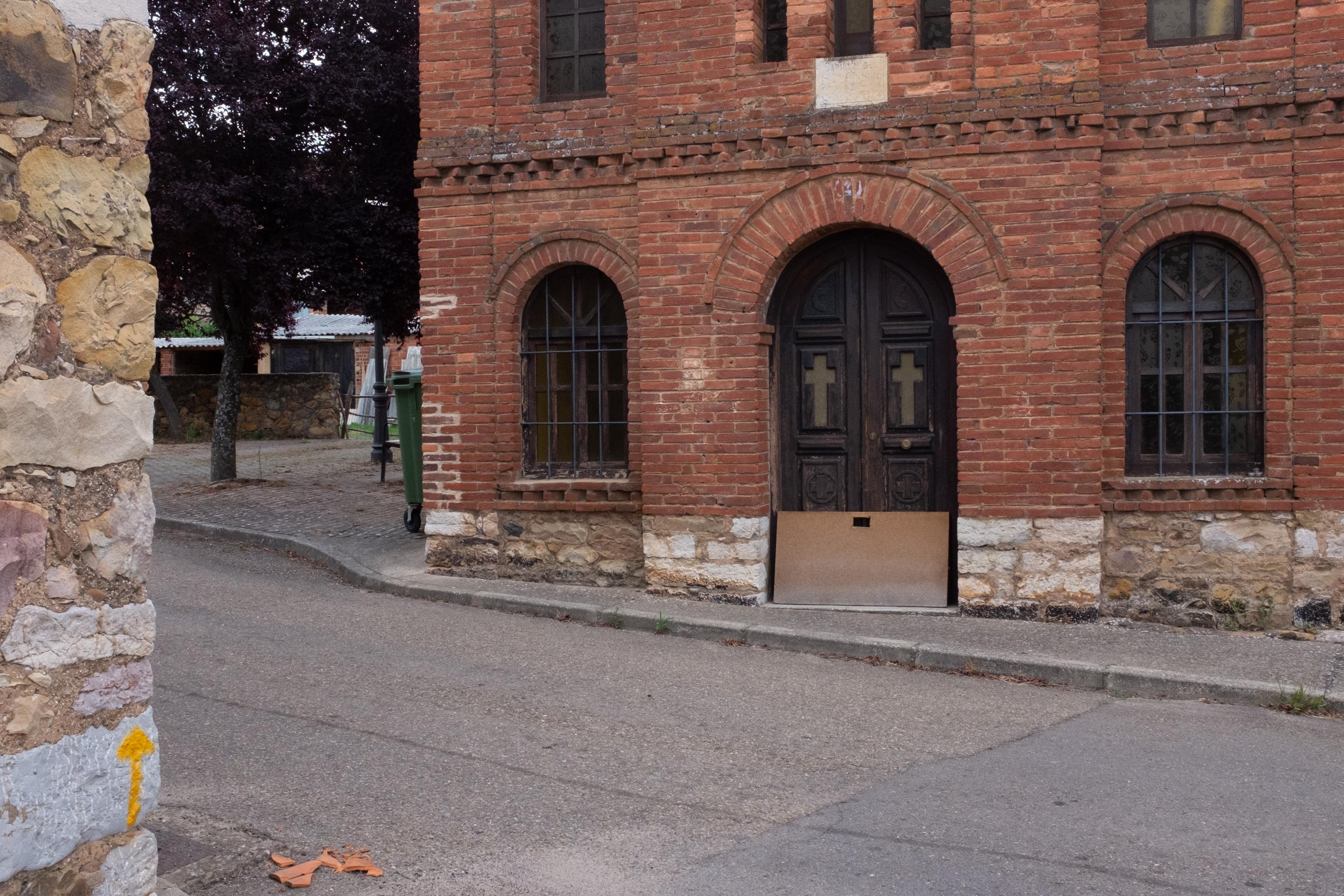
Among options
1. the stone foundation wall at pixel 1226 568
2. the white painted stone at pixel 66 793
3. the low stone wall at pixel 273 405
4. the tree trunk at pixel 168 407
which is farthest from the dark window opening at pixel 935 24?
the tree trunk at pixel 168 407

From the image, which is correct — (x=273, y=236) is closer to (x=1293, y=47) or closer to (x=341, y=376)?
(x=1293, y=47)

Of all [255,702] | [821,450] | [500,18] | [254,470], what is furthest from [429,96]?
[254,470]

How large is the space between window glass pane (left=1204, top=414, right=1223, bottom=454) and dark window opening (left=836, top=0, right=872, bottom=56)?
3.74m

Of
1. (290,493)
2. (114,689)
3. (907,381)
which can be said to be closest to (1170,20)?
(907,381)

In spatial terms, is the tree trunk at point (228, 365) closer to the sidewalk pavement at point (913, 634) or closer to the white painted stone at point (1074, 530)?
the sidewalk pavement at point (913, 634)

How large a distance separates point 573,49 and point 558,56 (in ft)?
0.47

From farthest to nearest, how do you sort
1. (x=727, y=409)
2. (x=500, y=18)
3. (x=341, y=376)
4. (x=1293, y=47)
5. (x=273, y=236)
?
(x=341, y=376)
(x=273, y=236)
(x=500, y=18)
(x=727, y=409)
(x=1293, y=47)

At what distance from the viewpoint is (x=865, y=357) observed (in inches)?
403

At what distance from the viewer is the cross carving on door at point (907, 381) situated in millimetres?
10180

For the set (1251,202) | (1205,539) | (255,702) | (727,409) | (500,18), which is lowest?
(255,702)

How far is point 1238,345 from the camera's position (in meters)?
9.42

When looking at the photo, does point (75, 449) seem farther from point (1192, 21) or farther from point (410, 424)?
point (410, 424)

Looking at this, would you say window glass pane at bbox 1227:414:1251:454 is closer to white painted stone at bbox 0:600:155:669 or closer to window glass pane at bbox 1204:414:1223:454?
window glass pane at bbox 1204:414:1223:454

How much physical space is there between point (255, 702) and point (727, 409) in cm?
442
